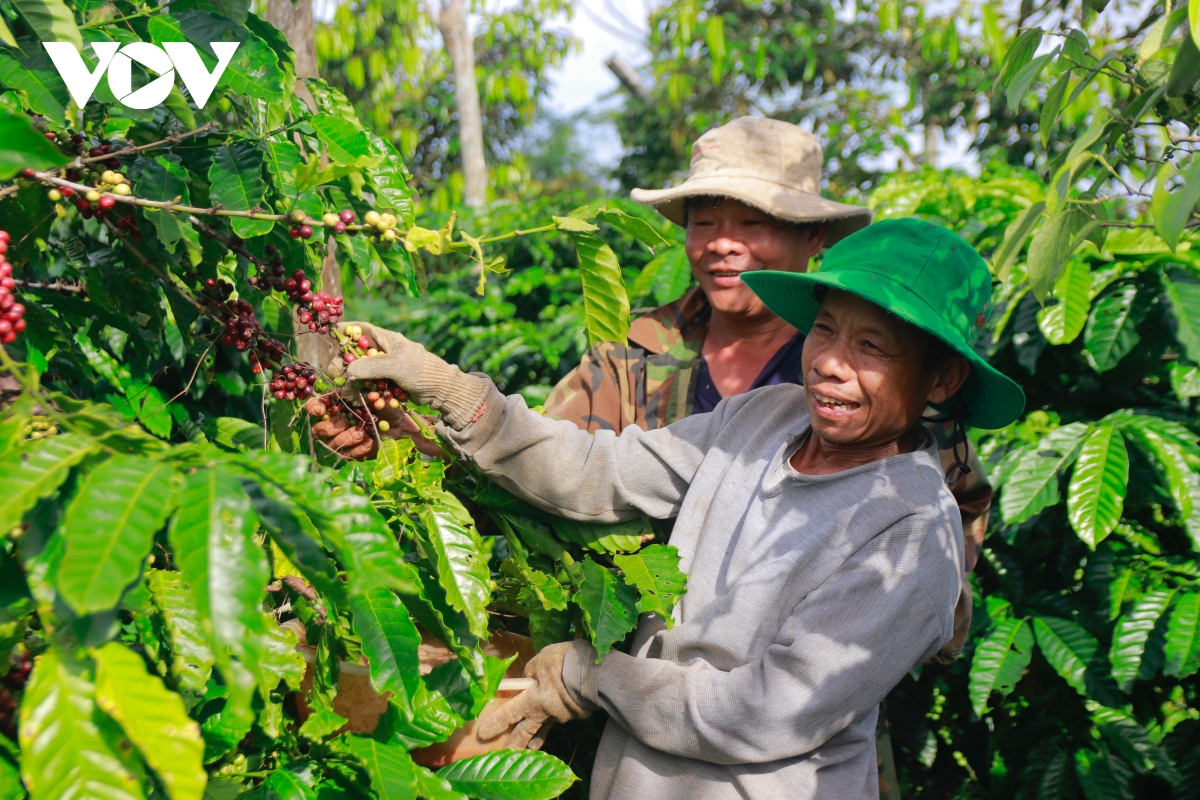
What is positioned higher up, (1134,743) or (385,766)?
(385,766)

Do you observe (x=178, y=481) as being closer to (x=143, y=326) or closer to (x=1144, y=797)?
(x=143, y=326)

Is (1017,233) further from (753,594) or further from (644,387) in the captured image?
(644,387)

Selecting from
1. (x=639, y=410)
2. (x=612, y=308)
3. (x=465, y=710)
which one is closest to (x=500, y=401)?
(x=612, y=308)

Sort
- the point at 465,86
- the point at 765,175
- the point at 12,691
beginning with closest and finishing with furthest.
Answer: the point at 12,691, the point at 765,175, the point at 465,86

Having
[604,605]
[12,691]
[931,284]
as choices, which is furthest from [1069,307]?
[12,691]

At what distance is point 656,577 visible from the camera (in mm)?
1472

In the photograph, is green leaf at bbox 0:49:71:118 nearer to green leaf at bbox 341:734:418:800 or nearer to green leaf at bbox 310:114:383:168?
green leaf at bbox 310:114:383:168

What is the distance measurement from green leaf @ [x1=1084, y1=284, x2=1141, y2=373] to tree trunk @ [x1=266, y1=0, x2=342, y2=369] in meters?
1.75

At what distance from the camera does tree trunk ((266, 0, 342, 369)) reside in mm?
1843

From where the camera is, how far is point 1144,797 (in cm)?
252

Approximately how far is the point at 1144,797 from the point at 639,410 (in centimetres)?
176

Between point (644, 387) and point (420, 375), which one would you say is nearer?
point (420, 375)

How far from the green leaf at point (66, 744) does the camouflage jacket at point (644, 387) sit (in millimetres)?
1314

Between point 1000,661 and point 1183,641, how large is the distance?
15.4 inches
